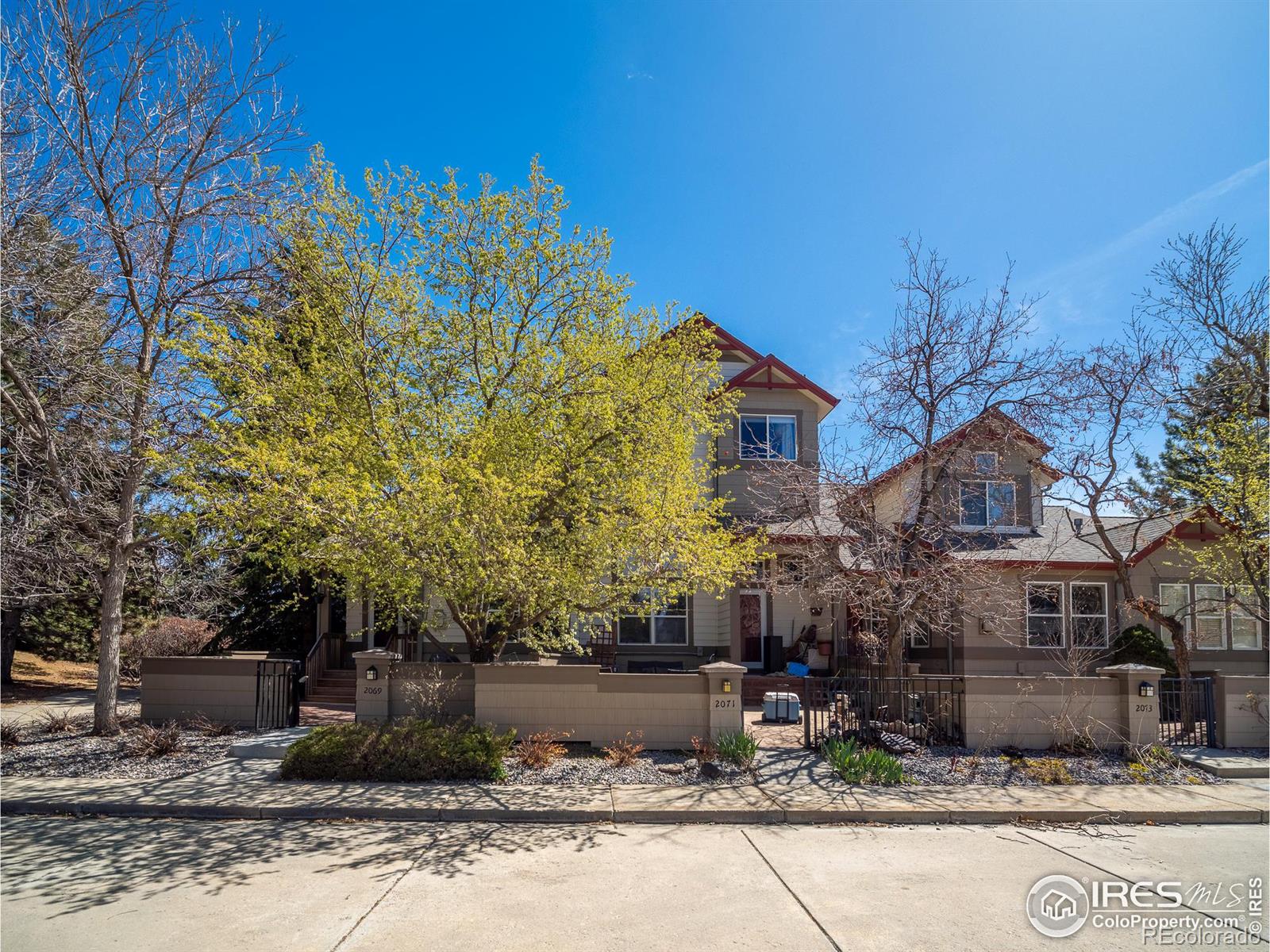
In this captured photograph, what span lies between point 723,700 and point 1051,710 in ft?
16.3

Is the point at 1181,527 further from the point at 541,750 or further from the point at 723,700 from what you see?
the point at 541,750

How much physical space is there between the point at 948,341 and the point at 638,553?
6.06 meters

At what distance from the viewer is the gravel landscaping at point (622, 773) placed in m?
10.1

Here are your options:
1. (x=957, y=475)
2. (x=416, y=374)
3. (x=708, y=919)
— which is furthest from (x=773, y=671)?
(x=708, y=919)

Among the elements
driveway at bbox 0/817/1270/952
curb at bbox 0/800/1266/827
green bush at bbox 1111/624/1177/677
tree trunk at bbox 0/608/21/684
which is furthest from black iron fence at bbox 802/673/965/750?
tree trunk at bbox 0/608/21/684

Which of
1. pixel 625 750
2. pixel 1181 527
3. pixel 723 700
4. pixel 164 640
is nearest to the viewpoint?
pixel 625 750

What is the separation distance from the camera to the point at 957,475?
42.5 ft

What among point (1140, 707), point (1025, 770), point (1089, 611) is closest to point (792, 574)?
point (1025, 770)

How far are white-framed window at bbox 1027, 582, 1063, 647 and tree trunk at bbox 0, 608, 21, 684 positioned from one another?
23.5 meters

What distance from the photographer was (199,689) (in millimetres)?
12805

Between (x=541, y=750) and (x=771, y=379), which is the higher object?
(x=771, y=379)

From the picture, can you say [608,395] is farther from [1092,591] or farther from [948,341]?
[1092,591]

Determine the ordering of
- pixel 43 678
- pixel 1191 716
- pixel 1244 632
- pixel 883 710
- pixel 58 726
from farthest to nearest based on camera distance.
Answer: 1. pixel 43 678
2. pixel 1244 632
3. pixel 1191 716
4. pixel 883 710
5. pixel 58 726

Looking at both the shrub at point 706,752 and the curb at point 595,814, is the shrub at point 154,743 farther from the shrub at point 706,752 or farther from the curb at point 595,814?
the shrub at point 706,752
